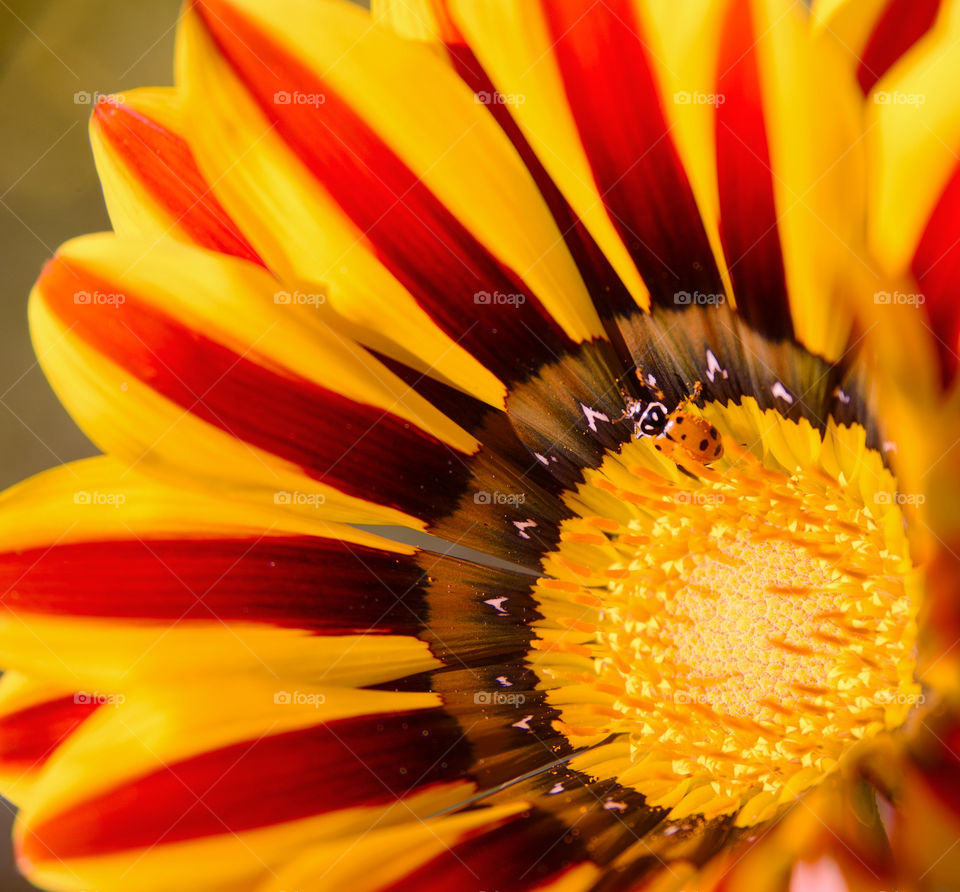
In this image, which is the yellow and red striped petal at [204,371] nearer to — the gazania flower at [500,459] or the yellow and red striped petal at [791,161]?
the gazania flower at [500,459]

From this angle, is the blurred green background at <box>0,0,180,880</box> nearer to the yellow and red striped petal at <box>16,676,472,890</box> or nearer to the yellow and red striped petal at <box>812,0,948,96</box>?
the yellow and red striped petal at <box>16,676,472,890</box>

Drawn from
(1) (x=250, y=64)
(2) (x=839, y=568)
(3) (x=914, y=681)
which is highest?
(1) (x=250, y=64)

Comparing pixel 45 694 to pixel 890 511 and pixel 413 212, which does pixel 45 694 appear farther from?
pixel 890 511

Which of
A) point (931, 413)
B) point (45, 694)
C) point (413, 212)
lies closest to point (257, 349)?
point (413, 212)

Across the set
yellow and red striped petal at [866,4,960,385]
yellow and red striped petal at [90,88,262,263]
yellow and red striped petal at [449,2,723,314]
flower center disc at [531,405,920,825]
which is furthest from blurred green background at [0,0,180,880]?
yellow and red striped petal at [866,4,960,385]

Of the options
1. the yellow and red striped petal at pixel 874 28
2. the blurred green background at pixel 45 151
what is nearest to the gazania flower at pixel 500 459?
the yellow and red striped petal at pixel 874 28

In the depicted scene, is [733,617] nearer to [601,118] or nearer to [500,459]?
[500,459]

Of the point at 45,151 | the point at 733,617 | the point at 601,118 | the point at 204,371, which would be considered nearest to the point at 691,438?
the point at 733,617
